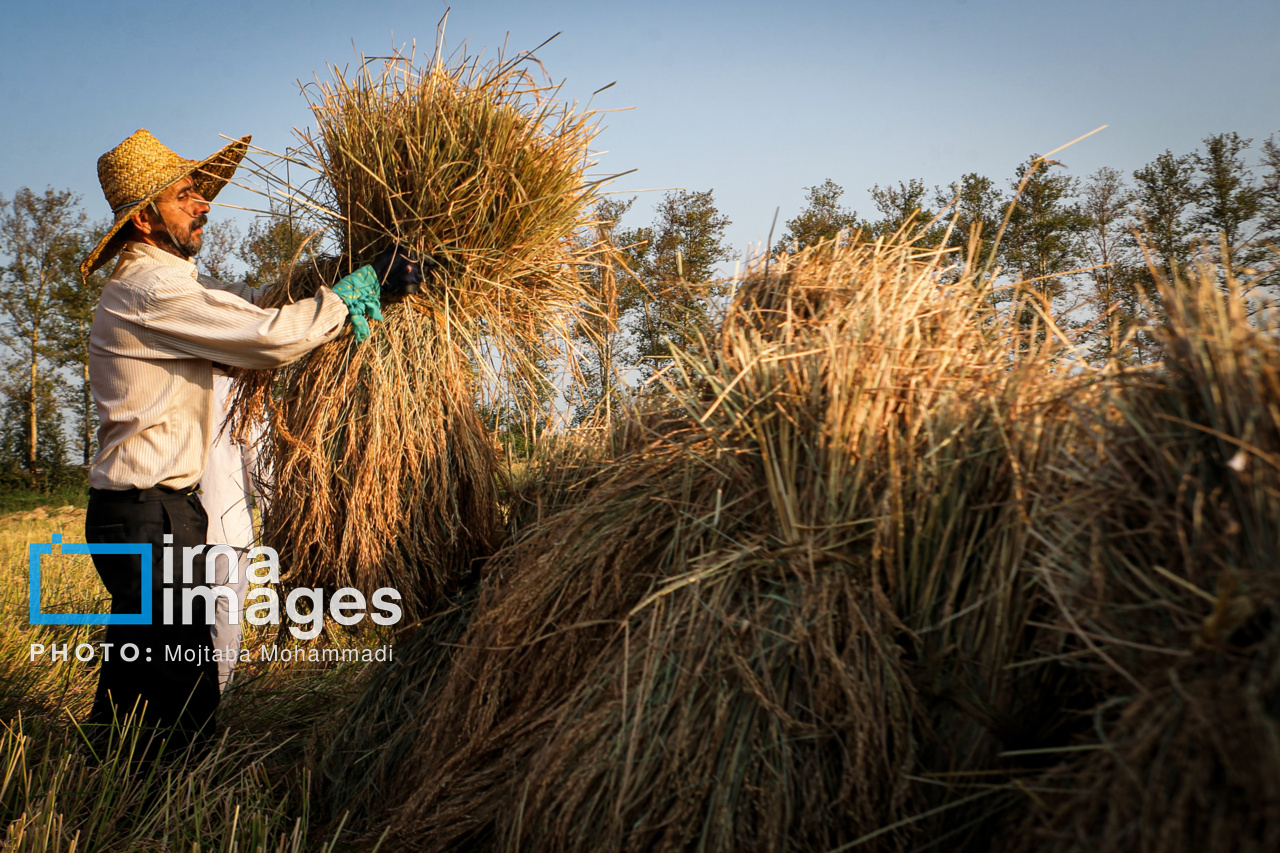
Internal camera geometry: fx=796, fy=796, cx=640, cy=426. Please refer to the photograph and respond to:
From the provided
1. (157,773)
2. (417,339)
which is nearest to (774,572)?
(417,339)

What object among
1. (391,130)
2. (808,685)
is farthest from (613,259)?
(808,685)

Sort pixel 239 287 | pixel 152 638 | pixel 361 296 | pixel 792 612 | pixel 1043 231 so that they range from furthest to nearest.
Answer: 1. pixel 1043 231
2. pixel 239 287
3. pixel 152 638
4. pixel 361 296
5. pixel 792 612

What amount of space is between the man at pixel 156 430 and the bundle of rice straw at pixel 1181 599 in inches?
66.5

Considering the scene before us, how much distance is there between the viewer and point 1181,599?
872 mm

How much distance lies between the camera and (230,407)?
2.38 meters

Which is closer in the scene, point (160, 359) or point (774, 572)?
point (774, 572)

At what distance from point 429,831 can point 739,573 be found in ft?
2.54

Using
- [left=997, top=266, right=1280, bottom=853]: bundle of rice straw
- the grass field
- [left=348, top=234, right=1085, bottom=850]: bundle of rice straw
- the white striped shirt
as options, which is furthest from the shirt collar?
[left=997, top=266, right=1280, bottom=853]: bundle of rice straw

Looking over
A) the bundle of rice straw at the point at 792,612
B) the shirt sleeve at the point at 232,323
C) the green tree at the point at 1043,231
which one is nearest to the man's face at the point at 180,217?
the shirt sleeve at the point at 232,323

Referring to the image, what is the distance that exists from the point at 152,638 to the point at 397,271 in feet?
4.00

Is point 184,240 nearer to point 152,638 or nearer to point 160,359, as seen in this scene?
point 160,359

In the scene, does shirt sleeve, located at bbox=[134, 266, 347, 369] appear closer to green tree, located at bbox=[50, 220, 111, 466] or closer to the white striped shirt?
the white striped shirt

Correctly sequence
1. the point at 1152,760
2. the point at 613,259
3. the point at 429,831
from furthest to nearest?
the point at 613,259, the point at 429,831, the point at 1152,760

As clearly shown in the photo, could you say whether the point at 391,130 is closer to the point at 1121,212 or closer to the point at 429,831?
the point at 429,831
